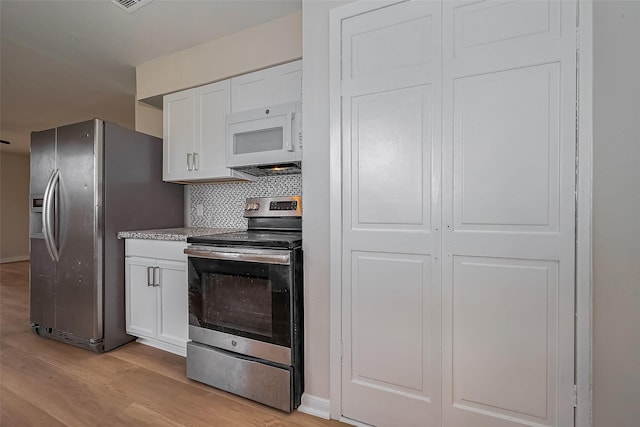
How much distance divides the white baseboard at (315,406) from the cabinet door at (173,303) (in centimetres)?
110

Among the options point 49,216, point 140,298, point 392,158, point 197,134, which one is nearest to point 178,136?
point 197,134

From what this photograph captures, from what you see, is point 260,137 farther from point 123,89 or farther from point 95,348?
point 123,89

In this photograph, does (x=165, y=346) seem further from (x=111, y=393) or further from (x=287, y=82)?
(x=287, y=82)

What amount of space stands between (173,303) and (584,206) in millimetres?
2543

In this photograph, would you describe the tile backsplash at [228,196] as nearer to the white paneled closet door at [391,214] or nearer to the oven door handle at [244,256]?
the oven door handle at [244,256]

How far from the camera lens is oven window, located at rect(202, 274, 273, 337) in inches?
72.1

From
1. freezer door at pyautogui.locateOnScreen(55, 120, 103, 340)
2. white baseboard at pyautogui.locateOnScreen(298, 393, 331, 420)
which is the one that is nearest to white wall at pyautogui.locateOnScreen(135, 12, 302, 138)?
freezer door at pyautogui.locateOnScreen(55, 120, 103, 340)

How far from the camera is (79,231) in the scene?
2.56m

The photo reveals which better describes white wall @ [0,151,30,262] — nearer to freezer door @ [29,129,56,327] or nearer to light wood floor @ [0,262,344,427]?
freezer door @ [29,129,56,327]

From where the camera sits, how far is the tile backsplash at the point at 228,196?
273 cm

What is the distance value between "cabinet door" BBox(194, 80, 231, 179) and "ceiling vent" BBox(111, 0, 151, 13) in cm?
71

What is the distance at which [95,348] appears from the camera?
2510 millimetres

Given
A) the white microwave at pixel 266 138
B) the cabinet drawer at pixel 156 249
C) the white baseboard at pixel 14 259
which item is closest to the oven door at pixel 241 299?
the cabinet drawer at pixel 156 249

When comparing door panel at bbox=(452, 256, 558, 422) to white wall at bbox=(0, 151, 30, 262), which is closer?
door panel at bbox=(452, 256, 558, 422)
